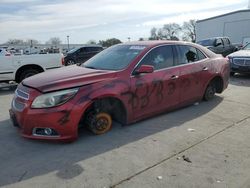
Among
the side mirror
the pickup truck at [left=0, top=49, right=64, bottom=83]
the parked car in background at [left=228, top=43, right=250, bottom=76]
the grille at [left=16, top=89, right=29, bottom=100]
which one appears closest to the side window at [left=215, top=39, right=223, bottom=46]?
the parked car in background at [left=228, top=43, right=250, bottom=76]

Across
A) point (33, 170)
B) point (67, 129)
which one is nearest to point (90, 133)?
point (67, 129)

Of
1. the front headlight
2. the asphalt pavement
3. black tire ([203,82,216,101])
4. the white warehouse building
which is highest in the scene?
the white warehouse building

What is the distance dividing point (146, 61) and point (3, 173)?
3.14 m

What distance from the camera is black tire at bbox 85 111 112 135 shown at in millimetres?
4996

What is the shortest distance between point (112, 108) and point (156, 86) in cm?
97

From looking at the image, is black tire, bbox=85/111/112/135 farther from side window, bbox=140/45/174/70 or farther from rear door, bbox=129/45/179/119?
side window, bbox=140/45/174/70

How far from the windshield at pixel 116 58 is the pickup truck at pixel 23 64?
4912 mm

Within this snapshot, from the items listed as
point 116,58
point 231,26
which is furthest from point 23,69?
point 231,26

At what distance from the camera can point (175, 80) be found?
602cm

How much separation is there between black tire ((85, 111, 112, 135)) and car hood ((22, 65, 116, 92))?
58 cm

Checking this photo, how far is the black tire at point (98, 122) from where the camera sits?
16.4 feet

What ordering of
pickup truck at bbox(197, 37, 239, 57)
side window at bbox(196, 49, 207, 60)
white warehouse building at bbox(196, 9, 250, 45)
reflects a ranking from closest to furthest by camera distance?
side window at bbox(196, 49, 207, 60) < pickup truck at bbox(197, 37, 239, 57) < white warehouse building at bbox(196, 9, 250, 45)

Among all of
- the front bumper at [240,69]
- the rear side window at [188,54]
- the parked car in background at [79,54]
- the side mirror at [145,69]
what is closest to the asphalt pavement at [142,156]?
the side mirror at [145,69]

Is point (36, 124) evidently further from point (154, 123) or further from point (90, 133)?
point (154, 123)
